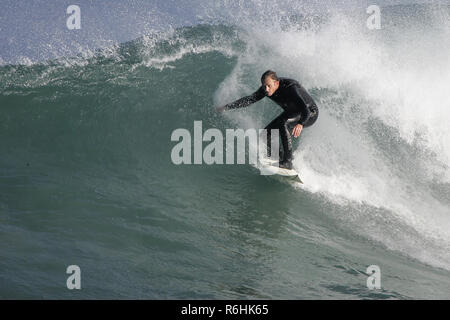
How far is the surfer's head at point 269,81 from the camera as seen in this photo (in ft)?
24.3

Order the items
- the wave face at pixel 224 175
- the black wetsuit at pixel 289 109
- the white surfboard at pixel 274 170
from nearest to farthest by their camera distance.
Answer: the wave face at pixel 224 175, the black wetsuit at pixel 289 109, the white surfboard at pixel 274 170

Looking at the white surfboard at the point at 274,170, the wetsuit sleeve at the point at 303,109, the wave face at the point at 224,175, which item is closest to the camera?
the wave face at the point at 224,175

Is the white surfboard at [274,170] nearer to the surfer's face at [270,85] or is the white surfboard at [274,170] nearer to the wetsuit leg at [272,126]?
the wetsuit leg at [272,126]

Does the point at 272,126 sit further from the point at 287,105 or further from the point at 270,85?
→ the point at 270,85

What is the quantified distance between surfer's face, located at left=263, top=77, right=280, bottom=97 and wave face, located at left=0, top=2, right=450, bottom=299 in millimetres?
1307

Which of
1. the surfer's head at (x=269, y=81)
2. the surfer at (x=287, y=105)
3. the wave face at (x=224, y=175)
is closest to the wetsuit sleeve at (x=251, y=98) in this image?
the surfer at (x=287, y=105)

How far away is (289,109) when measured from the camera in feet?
24.9

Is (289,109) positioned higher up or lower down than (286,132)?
higher up

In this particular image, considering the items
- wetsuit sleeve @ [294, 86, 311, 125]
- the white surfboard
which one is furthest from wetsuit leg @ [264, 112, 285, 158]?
wetsuit sleeve @ [294, 86, 311, 125]

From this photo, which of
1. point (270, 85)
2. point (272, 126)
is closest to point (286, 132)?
point (272, 126)

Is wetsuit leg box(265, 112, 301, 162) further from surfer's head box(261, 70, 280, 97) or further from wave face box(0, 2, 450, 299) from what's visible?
wave face box(0, 2, 450, 299)

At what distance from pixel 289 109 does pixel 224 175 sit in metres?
1.41
